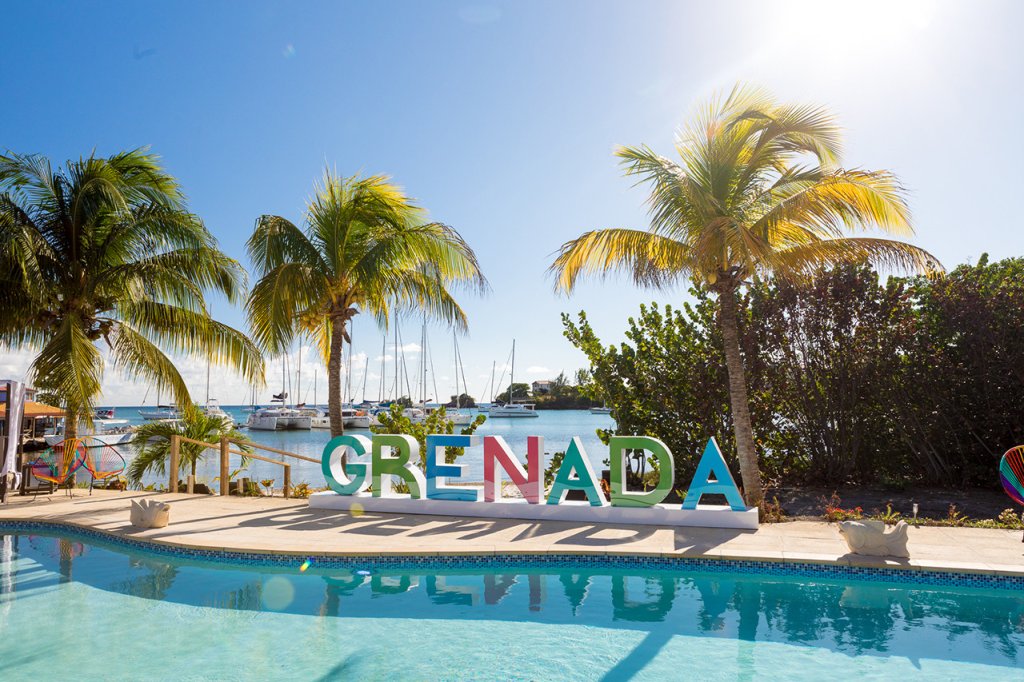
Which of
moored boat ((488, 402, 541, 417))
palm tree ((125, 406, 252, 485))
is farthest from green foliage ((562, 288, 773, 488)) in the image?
moored boat ((488, 402, 541, 417))

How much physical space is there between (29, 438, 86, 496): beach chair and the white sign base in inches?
240

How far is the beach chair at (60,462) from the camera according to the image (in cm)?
1340

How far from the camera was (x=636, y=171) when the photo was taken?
10.7 meters

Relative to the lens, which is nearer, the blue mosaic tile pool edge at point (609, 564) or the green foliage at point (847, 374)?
the blue mosaic tile pool edge at point (609, 564)

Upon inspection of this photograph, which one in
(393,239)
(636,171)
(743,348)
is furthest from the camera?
(743,348)

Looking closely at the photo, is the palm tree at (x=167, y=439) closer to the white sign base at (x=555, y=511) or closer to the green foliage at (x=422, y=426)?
the green foliage at (x=422, y=426)

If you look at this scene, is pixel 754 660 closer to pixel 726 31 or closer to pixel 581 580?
pixel 581 580

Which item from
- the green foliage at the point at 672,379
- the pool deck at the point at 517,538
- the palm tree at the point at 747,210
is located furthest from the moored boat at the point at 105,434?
the palm tree at the point at 747,210

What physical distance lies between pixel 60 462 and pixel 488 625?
12405 millimetres

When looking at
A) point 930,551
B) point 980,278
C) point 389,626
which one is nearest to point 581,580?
point 389,626

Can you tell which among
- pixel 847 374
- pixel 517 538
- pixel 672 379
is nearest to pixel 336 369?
pixel 517 538

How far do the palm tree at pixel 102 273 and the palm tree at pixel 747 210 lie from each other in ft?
27.2

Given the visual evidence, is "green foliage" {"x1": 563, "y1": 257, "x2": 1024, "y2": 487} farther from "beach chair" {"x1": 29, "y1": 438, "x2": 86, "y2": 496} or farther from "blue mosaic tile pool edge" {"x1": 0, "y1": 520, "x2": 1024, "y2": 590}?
"beach chair" {"x1": 29, "y1": 438, "x2": 86, "y2": 496}

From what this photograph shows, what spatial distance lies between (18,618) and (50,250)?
9.01 metres
